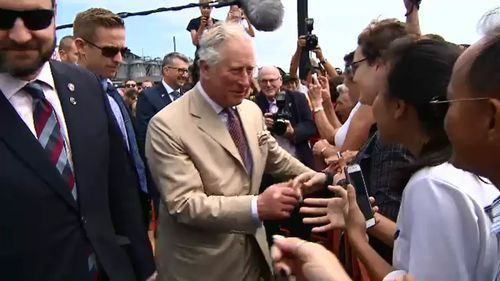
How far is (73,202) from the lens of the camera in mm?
2156

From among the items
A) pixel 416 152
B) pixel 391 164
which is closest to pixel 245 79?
pixel 391 164

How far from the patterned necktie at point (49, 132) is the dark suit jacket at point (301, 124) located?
12.0 ft

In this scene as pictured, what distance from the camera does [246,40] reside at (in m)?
3.06

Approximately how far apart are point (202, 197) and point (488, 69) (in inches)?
65.3

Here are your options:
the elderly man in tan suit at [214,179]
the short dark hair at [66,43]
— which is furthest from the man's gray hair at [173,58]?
the elderly man in tan suit at [214,179]

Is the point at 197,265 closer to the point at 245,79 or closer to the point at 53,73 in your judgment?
the point at 245,79

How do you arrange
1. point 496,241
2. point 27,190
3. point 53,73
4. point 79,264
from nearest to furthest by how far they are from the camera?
point 496,241 → point 27,190 → point 79,264 → point 53,73

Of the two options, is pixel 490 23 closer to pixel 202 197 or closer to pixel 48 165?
pixel 48 165

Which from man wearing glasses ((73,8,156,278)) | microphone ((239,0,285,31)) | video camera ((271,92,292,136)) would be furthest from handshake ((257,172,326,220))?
microphone ((239,0,285,31))

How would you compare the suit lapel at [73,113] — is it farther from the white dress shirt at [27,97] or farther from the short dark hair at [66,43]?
the short dark hair at [66,43]

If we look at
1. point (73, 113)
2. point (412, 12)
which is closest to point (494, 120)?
point (73, 113)

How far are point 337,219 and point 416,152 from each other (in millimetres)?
425

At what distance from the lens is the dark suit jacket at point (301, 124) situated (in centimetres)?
578

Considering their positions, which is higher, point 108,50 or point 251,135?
point 108,50
